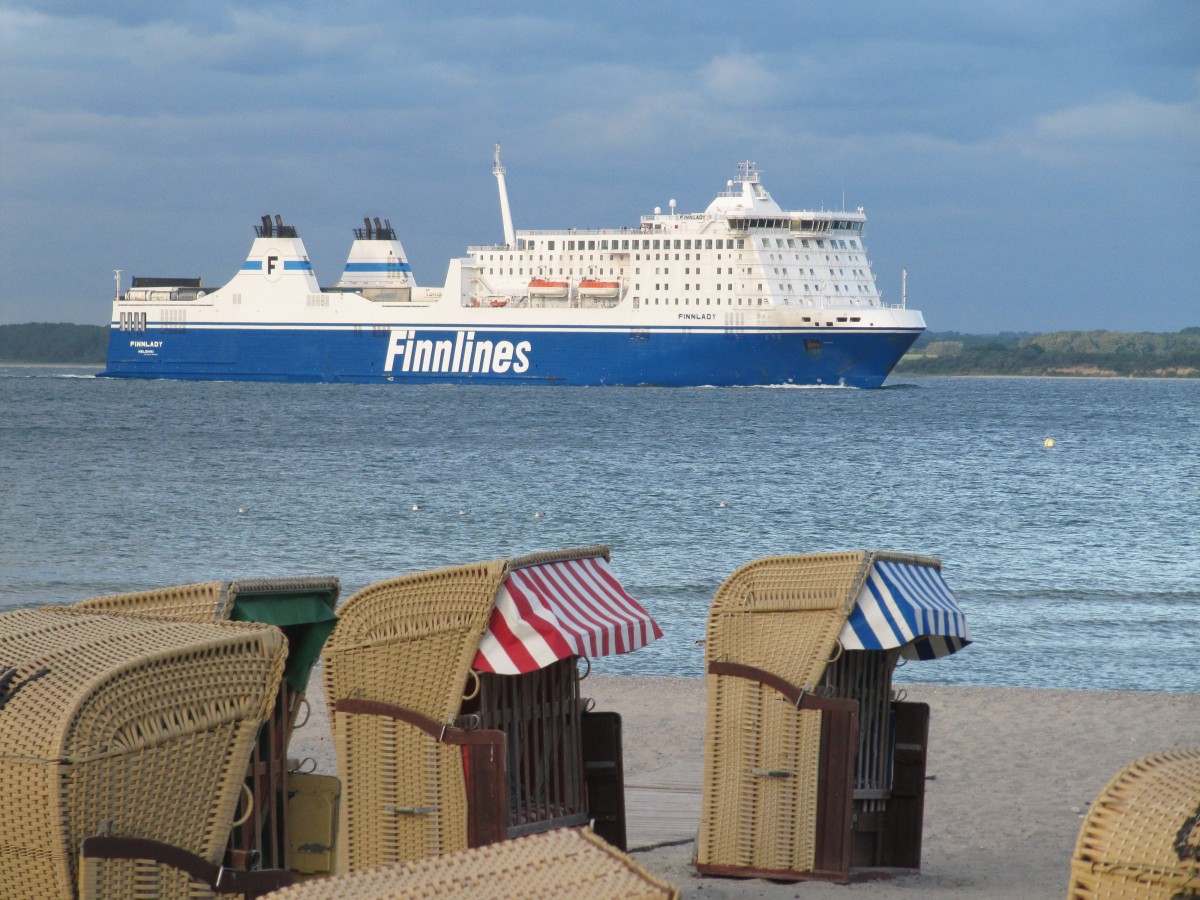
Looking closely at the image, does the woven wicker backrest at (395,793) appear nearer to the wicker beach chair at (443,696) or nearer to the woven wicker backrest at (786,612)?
the wicker beach chair at (443,696)

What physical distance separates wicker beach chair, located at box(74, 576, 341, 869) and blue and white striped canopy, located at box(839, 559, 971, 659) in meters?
1.46

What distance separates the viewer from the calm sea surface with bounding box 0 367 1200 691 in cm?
1202

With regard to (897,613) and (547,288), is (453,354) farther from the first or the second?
(897,613)

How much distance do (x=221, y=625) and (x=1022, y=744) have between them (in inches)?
184

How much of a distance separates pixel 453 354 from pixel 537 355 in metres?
2.99

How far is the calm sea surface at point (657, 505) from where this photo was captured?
1202cm

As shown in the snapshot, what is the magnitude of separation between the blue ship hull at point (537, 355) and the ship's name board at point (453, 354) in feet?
0.11

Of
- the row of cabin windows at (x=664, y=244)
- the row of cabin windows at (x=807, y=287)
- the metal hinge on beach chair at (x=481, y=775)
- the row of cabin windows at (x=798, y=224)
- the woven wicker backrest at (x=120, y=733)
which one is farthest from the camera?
the row of cabin windows at (x=798, y=224)

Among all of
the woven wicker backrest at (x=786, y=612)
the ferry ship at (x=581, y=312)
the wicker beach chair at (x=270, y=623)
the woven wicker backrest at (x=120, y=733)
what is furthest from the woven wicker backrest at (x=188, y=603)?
the ferry ship at (x=581, y=312)

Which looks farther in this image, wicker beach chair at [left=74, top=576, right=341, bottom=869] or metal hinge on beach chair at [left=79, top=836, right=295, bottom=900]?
wicker beach chair at [left=74, top=576, right=341, bottom=869]

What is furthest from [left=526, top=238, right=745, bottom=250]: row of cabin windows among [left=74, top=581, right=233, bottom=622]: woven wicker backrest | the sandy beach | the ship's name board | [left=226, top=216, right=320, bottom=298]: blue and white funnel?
[left=74, top=581, right=233, bottom=622]: woven wicker backrest

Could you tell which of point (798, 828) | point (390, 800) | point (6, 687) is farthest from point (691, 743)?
point (6, 687)

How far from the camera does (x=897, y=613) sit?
160 inches

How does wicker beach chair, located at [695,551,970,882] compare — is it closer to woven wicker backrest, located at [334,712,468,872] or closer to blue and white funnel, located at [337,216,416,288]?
woven wicker backrest, located at [334,712,468,872]
